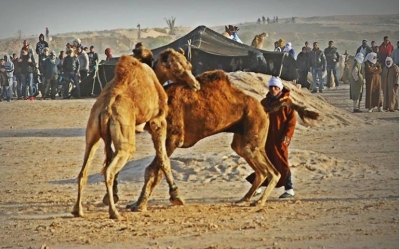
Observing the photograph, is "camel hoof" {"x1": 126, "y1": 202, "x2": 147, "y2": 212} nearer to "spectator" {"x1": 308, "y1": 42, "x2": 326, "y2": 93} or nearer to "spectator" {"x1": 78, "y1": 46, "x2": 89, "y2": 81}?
"spectator" {"x1": 78, "y1": 46, "x2": 89, "y2": 81}

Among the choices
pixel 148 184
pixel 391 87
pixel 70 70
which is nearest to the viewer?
pixel 148 184

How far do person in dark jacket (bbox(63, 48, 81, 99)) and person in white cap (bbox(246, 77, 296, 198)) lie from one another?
597 inches

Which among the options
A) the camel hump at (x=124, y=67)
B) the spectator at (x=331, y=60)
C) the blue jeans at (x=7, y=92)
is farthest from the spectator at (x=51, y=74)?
the camel hump at (x=124, y=67)

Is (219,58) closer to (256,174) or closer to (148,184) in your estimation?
(256,174)

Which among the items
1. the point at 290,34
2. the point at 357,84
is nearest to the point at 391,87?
the point at 357,84

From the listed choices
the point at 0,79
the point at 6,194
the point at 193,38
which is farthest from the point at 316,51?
the point at 6,194

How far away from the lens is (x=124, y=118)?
1036cm

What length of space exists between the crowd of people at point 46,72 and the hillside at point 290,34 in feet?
86.2

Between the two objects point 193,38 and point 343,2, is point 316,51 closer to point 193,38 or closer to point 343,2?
point 343,2

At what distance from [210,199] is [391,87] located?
13413 millimetres

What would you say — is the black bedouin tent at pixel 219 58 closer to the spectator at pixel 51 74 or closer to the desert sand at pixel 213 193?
the spectator at pixel 51 74

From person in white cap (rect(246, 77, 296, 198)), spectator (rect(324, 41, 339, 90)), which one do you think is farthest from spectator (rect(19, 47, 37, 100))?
person in white cap (rect(246, 77, 296, 198))

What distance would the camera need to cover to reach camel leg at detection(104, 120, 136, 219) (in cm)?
1027

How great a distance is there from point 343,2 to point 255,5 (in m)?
A: 6.52
